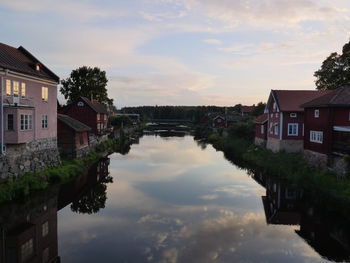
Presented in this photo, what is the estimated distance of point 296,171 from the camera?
24.4 meters

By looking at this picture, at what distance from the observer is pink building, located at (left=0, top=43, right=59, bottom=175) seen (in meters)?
19.0

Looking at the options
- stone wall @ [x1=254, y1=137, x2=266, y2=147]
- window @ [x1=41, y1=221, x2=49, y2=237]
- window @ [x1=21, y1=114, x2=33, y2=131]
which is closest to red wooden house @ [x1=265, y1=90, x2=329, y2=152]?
stone wall @ [x1=254, y1=137, x2=266, y2=147]

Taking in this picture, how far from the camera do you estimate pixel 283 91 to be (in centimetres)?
3472

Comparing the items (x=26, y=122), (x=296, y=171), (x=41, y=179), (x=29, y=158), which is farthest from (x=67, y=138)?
(x=296, y=171)

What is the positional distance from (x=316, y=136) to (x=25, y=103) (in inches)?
907

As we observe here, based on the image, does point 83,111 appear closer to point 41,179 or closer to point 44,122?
point 44,122

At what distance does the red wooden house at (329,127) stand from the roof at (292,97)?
17.9ft

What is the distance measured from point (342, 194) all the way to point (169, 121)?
5467 inches

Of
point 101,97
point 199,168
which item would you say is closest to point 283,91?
point 199,168

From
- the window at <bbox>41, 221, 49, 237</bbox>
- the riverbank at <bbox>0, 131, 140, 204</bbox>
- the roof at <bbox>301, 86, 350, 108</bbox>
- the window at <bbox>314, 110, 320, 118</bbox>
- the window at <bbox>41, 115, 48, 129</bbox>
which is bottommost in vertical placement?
the window at <bbox>41, 221, 49, 237</bbox>

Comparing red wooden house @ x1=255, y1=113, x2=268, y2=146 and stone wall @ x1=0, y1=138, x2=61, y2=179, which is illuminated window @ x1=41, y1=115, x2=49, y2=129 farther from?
red wooden house @ x1=255, y1=113, x2=268, y2=146

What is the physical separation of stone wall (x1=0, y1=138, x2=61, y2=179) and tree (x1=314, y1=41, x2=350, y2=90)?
3735 centimetres

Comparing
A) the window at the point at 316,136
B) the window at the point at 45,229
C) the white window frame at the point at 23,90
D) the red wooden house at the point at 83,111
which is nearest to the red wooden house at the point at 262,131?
the window at the point at 316,136

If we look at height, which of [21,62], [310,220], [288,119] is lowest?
[310,220]
